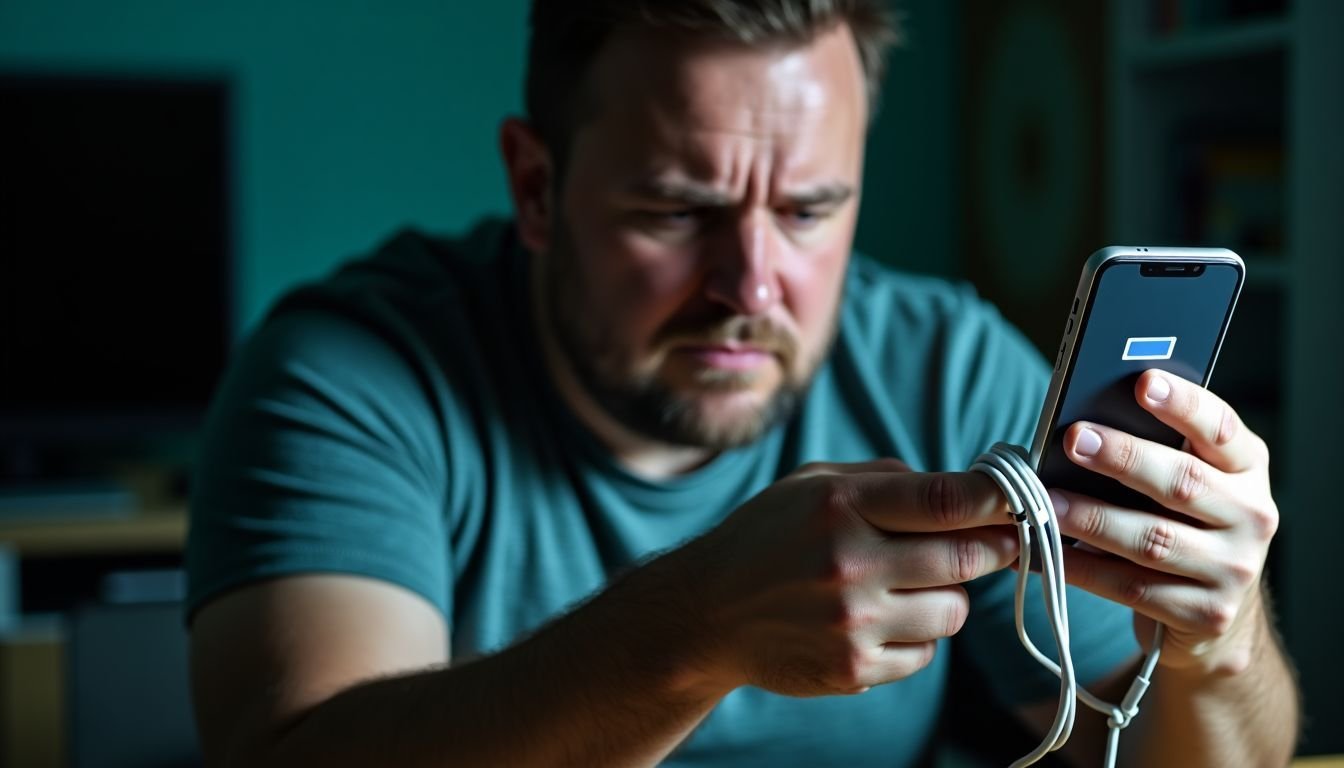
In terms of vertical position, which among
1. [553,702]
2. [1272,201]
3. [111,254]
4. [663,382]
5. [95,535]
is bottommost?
[95,535]

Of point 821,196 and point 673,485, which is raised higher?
point 821,196

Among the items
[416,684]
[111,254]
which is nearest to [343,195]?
[111,254]

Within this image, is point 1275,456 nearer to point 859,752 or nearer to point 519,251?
point 859,752

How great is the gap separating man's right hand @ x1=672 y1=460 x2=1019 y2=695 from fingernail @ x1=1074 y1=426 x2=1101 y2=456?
0.19 ft

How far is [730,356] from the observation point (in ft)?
3.76

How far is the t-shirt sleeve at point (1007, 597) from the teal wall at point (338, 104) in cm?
178

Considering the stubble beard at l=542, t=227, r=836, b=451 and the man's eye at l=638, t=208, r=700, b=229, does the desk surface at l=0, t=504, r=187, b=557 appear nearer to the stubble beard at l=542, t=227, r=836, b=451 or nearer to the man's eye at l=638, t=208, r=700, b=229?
the stubble beard at l=542, t=227, r=836, b=451

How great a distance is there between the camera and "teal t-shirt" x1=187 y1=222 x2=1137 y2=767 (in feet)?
3.51

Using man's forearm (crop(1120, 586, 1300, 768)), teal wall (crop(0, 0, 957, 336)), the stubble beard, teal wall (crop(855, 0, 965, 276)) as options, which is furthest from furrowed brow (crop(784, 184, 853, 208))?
teal wall (crop(855, 0, 965, 276))

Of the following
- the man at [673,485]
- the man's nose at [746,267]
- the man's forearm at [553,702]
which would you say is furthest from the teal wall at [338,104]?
the man's forearm at [553,702]

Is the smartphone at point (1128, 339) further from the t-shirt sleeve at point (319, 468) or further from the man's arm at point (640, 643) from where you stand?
the t-shirt sleeve at point (319, 468)

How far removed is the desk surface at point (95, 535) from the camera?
2.55 metres

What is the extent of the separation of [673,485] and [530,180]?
33cm

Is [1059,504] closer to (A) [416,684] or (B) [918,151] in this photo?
(A) [416,684]
